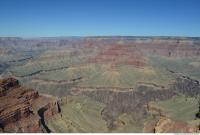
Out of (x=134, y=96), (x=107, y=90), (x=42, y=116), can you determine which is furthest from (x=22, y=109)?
(x=107, y=90)

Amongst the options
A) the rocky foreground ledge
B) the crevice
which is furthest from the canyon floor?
the crevice

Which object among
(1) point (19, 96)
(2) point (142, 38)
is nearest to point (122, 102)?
(1) point (19, 96)

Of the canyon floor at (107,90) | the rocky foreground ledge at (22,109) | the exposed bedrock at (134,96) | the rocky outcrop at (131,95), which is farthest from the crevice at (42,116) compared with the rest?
the rocky outcrop at (131,95)

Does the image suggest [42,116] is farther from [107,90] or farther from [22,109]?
[107,90]

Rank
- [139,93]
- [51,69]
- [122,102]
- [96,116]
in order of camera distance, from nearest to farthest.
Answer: [96,116], [122,102], [139,93], [51,69]

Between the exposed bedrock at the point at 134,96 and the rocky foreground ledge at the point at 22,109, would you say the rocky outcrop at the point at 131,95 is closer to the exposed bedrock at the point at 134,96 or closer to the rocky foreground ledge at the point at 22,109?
the exposed bedrock at the point at 134,96

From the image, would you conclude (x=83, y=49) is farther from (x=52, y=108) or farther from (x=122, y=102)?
(x=52, y=108)

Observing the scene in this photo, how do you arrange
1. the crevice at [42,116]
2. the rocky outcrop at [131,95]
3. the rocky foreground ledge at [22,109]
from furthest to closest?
the rocky outcrop at [131,95]
the crevice at [42,116]
the rocky foreground ledge at [22,109]

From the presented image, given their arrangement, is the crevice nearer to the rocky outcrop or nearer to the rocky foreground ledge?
the rocky foreground ledge
